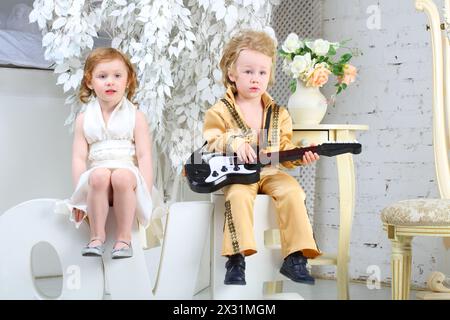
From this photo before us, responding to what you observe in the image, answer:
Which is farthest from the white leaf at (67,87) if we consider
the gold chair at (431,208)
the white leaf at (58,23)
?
the gold chair at (431,208)

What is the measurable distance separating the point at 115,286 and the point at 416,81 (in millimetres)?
1915

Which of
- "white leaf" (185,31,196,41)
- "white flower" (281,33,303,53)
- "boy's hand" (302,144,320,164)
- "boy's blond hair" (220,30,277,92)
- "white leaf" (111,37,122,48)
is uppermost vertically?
"white leaf" (111,37,122,48)

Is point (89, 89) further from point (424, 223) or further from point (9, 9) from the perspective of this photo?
point (9, 9)

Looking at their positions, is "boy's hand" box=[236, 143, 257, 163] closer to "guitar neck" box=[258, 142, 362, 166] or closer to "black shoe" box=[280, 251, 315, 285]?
"guitar neck" box=[258, 142, 362, 166]

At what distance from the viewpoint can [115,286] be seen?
236 centimetres

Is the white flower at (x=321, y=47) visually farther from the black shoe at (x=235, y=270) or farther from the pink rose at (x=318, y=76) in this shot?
the black shoe at (x=235, y=270)

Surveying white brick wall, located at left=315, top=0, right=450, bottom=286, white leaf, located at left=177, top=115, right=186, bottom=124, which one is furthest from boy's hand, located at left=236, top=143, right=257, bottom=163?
white brick wall, located at left=315, top=0, right=450, bottom=286

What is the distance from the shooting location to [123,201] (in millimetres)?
2271

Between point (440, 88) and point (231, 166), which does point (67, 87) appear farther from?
point (440, 88)

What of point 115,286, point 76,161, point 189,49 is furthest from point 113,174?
A: point 189,49

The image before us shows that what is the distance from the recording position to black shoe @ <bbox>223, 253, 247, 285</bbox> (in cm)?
230

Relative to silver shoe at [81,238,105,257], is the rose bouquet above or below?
above

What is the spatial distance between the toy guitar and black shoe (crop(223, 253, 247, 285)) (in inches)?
8.4
